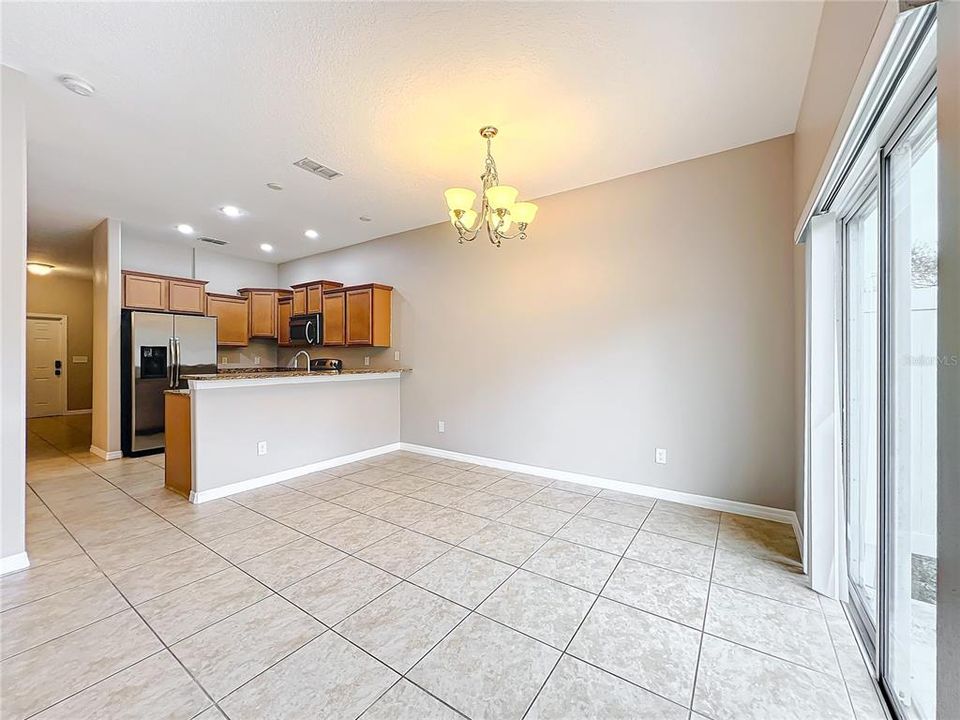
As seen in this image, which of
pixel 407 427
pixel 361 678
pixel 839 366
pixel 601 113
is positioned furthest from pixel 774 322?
pixel 407 427

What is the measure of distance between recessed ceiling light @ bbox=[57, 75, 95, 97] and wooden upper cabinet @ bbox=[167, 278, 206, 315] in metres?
3.54

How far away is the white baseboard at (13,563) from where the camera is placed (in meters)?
2.23

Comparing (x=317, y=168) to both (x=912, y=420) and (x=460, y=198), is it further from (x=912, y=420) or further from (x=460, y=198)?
(x=912, y=420)

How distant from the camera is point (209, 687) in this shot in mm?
1479

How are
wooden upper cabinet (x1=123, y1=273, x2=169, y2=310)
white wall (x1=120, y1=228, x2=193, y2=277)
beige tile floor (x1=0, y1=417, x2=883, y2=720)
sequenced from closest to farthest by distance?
beige tile floor (x1=0, y1=417, x2=883, y2=720) → wooden upper cabinet (x1=123, y1=273, x2=169, y2=310) → white wall (x1=120, y1=228, x2=193, y2=277)

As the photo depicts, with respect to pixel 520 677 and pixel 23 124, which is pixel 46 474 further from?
pixel 520 677

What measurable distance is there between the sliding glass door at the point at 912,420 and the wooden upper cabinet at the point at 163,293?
678 centimetres

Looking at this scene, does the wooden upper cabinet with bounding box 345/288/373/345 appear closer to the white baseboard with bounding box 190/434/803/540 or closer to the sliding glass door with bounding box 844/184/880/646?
the white baseboard with bounding box 190/434/803/540

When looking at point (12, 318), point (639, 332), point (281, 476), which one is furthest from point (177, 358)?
point (639, 332)

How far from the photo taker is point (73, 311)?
26.7 ft

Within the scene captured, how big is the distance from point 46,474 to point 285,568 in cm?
379

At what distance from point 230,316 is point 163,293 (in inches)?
37.9

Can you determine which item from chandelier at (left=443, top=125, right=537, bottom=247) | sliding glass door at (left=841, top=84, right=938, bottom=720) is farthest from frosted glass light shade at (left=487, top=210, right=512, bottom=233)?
sliding glass door at (left=841, top=84, right=938, bottom=720)

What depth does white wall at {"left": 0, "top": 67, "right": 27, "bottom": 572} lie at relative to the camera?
87.2 inches
